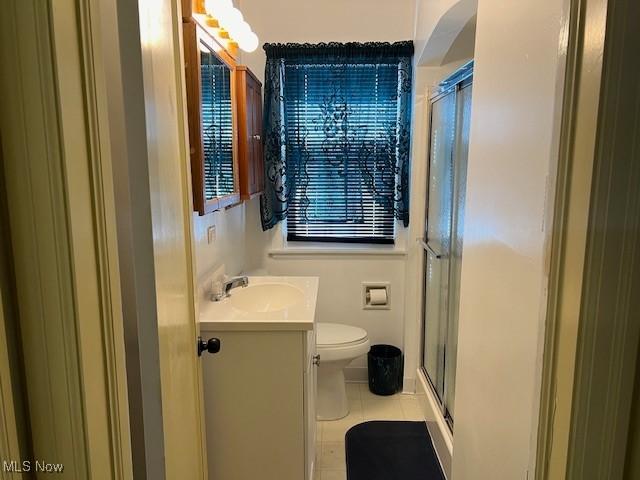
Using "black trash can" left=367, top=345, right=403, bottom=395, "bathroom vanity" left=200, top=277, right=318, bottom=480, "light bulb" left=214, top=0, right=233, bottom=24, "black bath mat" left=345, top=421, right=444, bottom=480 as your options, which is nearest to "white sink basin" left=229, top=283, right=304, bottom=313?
"bathroom vanity" left=200, top=277, right=318, bottom=480

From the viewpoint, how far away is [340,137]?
9.73 ft

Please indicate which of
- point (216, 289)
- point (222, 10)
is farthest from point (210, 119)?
point (216, 289)

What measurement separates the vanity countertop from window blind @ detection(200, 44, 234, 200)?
46 centimetres

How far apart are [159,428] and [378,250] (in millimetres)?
2256

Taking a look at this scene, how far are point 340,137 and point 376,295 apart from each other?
108cm

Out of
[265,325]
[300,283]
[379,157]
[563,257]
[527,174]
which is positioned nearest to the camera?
[563,257]

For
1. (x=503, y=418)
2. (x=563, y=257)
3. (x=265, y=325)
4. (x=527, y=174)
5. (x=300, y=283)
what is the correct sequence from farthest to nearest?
(x=300, y=283), (x=265, y=325), (x=503, y=418), (x=527, y=174), (x=563, y=257)

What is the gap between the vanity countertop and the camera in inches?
66.9

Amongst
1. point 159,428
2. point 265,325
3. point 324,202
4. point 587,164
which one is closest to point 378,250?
point 324,202

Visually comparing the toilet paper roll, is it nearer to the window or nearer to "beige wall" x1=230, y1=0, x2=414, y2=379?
"beige wall" x1=230, y1=0, x2=414, y2=379

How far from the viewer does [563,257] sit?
0.66m

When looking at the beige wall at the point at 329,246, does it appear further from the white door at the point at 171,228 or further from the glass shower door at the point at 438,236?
the white door at the point at 171,228

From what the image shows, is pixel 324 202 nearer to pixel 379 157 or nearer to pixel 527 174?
pixel 379 157

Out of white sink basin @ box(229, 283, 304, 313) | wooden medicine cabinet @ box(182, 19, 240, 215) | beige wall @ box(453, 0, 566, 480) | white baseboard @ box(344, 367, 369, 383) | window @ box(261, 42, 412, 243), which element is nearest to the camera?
beige wall @ box(453, 0, 566, 480)
